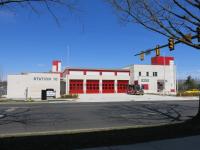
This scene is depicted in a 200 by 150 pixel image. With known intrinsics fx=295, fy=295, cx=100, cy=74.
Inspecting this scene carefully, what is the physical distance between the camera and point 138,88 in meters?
56.5

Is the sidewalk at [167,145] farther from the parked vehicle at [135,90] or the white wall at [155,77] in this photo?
the white wall at [155,77]

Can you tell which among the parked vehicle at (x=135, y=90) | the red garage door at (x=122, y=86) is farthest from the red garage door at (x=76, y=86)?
the parked vehicle at (x=135, y=90)

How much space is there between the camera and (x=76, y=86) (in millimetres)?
60938

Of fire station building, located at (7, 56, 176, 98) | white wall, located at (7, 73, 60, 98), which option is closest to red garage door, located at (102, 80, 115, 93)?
fire station building, located at (7, 56, 176, 98)

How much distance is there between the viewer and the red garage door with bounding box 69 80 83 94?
198ft

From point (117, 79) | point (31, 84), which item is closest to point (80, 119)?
point (31, 84)

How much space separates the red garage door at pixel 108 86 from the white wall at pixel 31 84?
1864cm

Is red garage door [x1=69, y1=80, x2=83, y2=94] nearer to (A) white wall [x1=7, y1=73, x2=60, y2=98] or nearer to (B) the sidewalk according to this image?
(A) white wall [x1=7, y1=73, x2=60, y2=98]

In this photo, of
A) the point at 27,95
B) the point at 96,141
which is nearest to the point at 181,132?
the point at 96,141

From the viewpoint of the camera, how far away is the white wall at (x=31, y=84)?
146 ft

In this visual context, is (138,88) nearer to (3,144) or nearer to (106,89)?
(106,89)

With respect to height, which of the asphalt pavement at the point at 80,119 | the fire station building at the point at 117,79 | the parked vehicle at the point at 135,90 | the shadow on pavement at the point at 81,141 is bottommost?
the asphalt pavement at the point at 80,119

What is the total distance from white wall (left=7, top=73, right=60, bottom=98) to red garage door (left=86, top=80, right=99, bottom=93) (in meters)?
16.4

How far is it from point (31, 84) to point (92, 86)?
19158 mm
